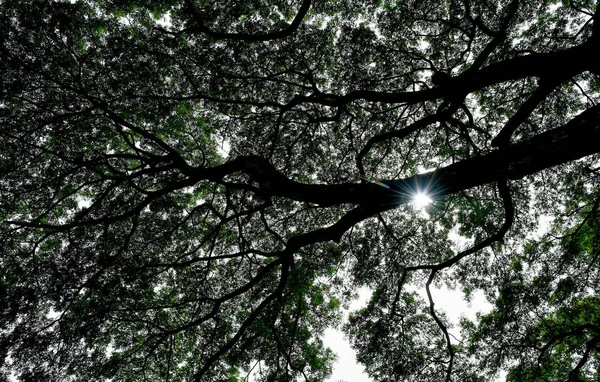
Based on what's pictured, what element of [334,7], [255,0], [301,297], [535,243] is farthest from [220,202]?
[535,243]

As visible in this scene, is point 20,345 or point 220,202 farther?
point 220,202

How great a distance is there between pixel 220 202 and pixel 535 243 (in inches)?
339

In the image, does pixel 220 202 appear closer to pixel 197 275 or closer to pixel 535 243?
pixel 197 275

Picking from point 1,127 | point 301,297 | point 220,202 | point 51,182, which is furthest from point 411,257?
point 1,127

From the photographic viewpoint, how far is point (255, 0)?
6867 millimetres

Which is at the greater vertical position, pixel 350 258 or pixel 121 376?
pixel 350 258

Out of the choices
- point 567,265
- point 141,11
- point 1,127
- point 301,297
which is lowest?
point 301,297

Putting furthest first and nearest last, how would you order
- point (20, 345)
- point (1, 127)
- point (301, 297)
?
point (301, 297) → point (1, 127) → point (20, 345)

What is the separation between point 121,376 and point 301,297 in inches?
166

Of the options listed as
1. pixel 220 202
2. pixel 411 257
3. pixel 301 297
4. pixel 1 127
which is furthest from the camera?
pixel 220 202

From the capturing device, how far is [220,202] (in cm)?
907

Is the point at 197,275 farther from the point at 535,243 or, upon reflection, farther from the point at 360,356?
the point at 535,243

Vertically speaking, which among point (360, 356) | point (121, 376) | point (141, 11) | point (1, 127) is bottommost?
point (121, 376)

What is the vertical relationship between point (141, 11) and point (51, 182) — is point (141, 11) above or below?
above
